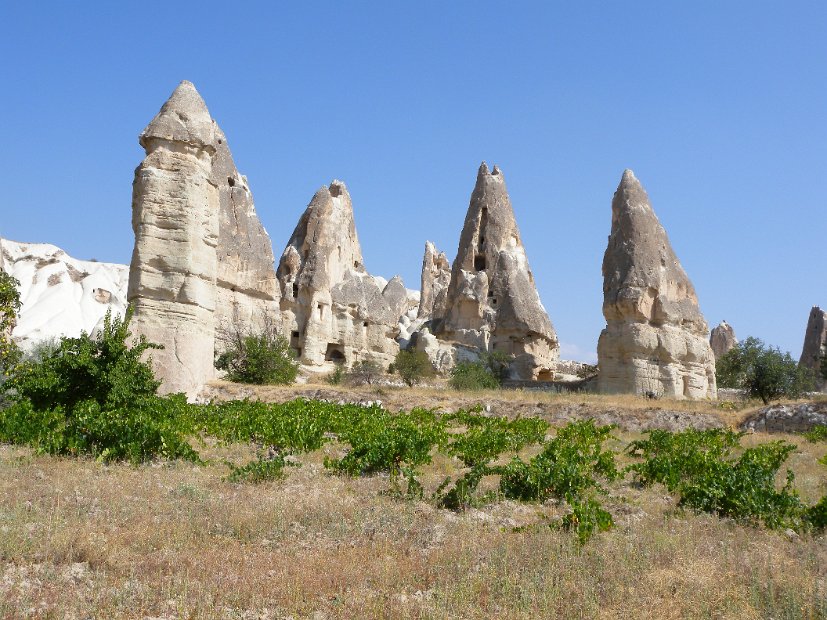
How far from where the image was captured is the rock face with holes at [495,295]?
33.6 meters

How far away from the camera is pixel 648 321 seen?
929 inches

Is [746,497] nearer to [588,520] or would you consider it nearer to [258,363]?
[588,520]

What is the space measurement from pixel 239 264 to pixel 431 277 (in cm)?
3629

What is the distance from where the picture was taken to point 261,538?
16.8ft

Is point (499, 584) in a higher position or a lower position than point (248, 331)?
lower

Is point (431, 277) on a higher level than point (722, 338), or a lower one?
higher

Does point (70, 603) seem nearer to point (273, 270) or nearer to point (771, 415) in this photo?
point (771, 415)

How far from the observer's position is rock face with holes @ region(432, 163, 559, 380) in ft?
110

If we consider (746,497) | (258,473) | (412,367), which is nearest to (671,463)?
(746,497)

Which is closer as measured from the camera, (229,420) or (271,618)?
(271,618)

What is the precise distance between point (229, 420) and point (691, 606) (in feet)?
27.7

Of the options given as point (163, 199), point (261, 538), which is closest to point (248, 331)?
point (163, 199)

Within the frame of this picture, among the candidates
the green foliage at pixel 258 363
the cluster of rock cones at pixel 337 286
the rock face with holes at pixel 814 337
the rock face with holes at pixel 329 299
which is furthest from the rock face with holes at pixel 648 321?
the rock face with holes at pixel 814 337

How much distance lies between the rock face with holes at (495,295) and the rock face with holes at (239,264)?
9051 mm
